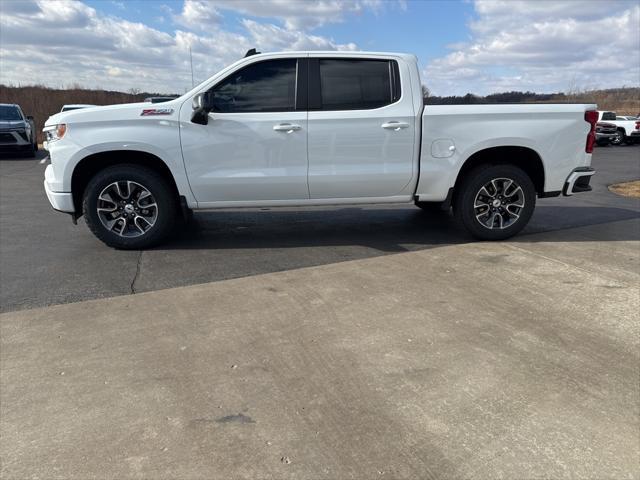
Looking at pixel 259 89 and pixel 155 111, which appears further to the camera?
pixel 259 89

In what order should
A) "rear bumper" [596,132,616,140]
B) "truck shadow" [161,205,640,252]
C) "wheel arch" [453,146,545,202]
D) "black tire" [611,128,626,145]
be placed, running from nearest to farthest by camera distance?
"wheel arch" [453,146,545,202] < "truck shadow" [161,205,640,252] < "rear bumper" [596,132,616,140] < "black tire" [611,128,626,145]

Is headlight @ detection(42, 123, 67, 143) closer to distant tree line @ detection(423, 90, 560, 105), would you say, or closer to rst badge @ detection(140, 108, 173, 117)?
rst badge @ detection(140, 108, 173, 117)

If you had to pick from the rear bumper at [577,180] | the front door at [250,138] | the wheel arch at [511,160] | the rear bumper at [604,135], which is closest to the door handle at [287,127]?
the front door at [250,138]

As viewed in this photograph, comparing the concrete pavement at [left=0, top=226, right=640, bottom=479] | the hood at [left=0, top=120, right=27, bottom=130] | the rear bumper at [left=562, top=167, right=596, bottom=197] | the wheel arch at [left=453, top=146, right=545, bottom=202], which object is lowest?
the concrete pavement at [left=0, top=226, right=640, bottom=479]

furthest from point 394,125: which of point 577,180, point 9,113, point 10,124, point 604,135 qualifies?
point 604,135

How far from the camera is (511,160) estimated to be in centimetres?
595

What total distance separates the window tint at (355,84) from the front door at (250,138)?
0.34m

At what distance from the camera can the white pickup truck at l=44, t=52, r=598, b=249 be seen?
5301mm

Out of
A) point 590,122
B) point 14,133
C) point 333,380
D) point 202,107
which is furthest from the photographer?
point 14,133

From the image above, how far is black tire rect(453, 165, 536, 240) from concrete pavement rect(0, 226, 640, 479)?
4.10 feet

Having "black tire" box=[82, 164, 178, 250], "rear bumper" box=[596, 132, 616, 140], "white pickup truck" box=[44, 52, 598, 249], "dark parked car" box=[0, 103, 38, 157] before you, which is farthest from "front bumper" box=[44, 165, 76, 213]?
"rear bumper" box=[596, 132, 616, 140]

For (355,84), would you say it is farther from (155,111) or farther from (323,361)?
(323,361)

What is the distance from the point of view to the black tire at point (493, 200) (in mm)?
5766

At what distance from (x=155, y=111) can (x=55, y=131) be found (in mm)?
1068
